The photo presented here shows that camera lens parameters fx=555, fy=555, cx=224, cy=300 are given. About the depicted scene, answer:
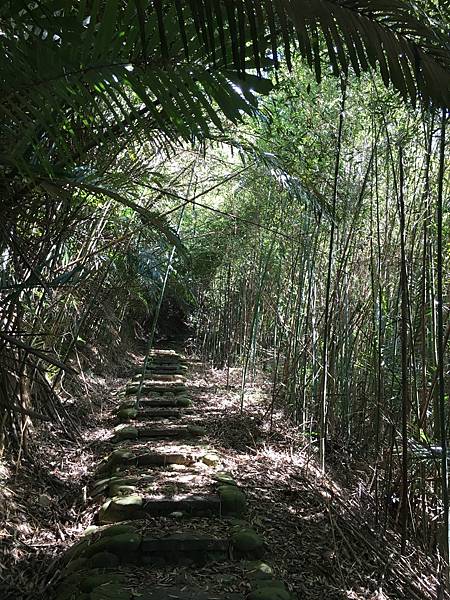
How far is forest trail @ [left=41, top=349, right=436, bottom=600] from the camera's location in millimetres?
1944

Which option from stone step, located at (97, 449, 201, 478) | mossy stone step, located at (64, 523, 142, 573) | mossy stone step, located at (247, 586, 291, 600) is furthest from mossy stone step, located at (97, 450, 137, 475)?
mossy stone step, located at (247, 586, 291, 600)

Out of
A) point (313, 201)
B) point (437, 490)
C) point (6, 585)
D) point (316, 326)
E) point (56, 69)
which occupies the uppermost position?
point (313, 201)

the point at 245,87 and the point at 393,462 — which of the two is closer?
the point at 245,87

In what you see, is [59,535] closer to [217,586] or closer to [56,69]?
[217,586]

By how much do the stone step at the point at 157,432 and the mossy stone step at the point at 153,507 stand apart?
43.0 inches

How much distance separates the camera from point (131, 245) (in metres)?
4.09

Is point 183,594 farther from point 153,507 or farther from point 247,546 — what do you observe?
point 153,507

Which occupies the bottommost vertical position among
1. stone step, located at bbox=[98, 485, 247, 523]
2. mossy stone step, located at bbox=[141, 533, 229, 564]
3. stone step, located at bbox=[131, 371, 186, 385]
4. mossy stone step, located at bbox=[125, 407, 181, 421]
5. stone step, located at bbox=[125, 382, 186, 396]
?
mossy stone step, located at bbox=[141, 533, 229, 564]

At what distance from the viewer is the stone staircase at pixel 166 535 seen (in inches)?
73.7

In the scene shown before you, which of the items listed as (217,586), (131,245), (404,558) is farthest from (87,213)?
(404,558)

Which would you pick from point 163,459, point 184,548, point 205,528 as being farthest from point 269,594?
point 163,459

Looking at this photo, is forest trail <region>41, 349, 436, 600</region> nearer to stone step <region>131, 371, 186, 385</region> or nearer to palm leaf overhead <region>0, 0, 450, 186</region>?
palm leaf overhead <region>0, 0, 450, 186</region>

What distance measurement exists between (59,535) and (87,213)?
1722mm

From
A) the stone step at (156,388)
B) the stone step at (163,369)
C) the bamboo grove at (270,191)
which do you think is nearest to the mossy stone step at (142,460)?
the bamboo grove at (270,191)
